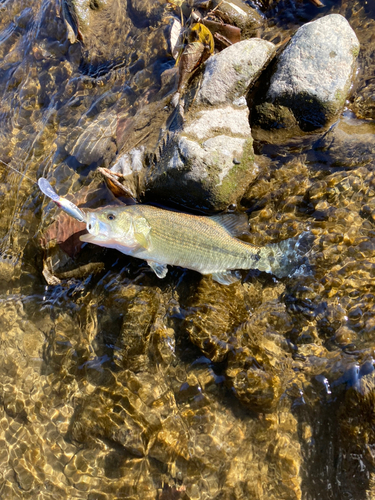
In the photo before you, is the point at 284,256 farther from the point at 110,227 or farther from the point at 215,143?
the point at 110,227

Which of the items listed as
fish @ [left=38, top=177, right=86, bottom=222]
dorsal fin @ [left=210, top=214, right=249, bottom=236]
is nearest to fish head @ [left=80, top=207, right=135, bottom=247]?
fish @ [left=38, top=177, right=86, bottom=222]

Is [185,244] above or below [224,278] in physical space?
above

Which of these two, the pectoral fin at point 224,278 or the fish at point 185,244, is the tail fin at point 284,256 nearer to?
the fish at point 185,244

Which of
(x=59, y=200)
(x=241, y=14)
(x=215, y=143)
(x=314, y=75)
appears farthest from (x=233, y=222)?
(x=241, y=14)

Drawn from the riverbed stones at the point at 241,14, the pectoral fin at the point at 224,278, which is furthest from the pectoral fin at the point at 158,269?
the riverbed stones at the point at 241,14

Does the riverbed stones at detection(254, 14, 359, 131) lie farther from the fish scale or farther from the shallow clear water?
the fish scale

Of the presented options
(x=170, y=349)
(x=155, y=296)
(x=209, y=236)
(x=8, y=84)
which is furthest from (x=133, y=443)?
(x=8, y=84)

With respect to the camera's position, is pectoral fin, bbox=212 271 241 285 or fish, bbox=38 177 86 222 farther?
pectoral fin, bbox=212 271 241 285
